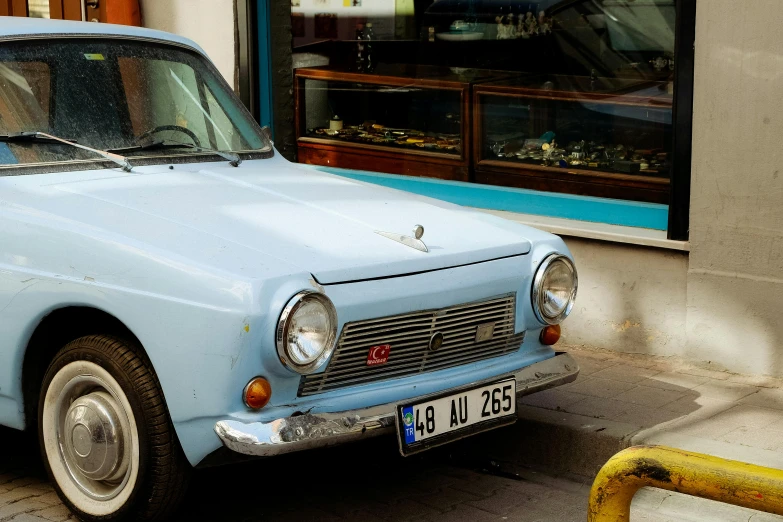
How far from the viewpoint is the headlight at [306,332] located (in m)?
3.60

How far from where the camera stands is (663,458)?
107 inches

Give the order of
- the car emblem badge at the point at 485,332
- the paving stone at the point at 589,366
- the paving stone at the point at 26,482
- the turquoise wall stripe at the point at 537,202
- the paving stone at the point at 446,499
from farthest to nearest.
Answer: the turquoise wall stripe at the point at 537,202 < the paving stone at the point at 589,366 < the paving stone at the point at 26,482 < the paving stone at the point at 446,499 < the car emblem badge at the point at 485,332

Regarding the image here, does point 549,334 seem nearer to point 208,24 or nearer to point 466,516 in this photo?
point 466,516

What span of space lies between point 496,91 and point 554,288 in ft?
9.61

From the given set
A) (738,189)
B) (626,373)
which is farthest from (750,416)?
(738,189)

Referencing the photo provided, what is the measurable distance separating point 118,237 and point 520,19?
378cm

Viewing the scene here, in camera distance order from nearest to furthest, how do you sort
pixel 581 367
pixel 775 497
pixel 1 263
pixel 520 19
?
pixel 775 497 < pixel 1 263 < pixel 581 367 < pixel 520 19

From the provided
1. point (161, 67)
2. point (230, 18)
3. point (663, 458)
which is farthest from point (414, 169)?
point (663, 458)

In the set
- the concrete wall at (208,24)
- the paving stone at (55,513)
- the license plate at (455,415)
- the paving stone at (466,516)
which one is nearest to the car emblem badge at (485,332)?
the license plate at (455,415)

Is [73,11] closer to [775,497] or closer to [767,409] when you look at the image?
[767,409]

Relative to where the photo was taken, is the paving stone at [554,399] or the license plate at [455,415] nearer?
the license plate at [455,415]

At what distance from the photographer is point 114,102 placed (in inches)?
187

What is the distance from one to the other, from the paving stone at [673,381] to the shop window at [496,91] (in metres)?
1.02

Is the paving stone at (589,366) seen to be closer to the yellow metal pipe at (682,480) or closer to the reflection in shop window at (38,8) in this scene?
the yellow metal pipe at (682,480)
